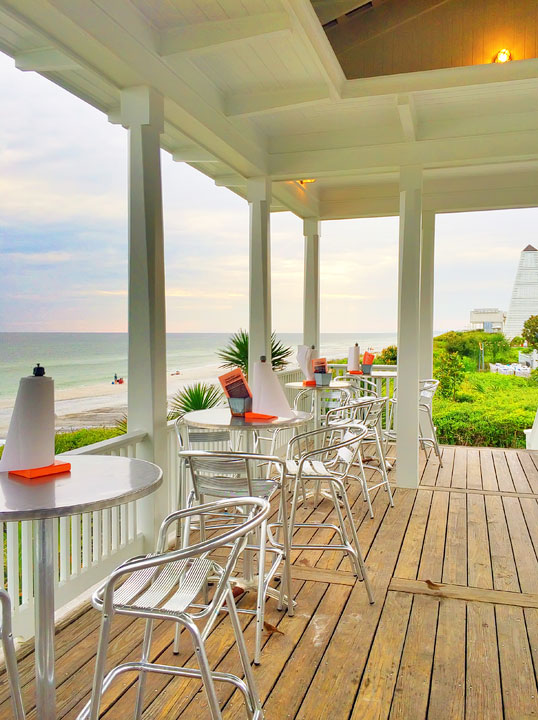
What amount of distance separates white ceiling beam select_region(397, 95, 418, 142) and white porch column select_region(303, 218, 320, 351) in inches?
101

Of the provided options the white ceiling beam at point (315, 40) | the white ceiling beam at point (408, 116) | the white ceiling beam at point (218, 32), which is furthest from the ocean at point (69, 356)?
the white ceiling beam at point (218, 32)

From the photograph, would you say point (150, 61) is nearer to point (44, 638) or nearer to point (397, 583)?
point (44, 638)

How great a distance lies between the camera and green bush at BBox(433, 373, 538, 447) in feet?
25.9

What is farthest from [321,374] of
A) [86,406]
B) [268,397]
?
[86,406]

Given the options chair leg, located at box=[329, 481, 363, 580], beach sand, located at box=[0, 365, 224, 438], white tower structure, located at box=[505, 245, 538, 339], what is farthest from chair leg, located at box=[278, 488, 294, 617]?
beach sand, located at box=[0, 365, 224, 438]

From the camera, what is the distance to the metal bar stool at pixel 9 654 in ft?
5.01

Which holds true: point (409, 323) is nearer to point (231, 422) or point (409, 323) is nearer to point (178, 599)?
point (231, 422)

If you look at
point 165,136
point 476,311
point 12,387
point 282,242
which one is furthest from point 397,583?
point 282,242

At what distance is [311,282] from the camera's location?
292 inches

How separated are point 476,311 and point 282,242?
23247 mm

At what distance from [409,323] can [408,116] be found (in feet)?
5.52

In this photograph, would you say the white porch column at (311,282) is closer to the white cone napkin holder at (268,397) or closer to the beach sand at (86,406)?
the white cone napkin holder at (268,397)

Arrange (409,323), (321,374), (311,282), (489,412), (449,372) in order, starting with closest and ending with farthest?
(409,323) → (321,374) → (311,282) → (489,412) → (449,372)

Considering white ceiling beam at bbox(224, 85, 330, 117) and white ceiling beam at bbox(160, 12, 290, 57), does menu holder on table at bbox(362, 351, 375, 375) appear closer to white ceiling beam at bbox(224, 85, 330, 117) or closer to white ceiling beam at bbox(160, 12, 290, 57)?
white ceiling beam at bbox(224, 85, 330, 117)
